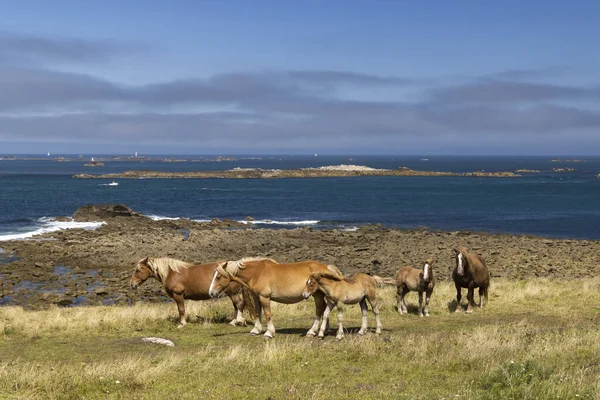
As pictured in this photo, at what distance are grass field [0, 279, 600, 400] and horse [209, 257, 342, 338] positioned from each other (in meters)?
0.59

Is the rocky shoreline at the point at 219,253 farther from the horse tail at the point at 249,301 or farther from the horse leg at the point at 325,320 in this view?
the horse leg at the point at 325,320

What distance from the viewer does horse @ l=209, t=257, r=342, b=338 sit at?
14055 millimetres

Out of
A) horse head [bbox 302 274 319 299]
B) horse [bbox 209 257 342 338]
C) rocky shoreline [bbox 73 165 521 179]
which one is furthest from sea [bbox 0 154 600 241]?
rocky shoreline [bbox 73 165 521 179]

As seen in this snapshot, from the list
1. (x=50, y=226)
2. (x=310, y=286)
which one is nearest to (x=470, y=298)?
(x=310, y=286)

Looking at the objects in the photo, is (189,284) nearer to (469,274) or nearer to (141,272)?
(141,272)

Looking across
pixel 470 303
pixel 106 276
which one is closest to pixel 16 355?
pixel 470 303

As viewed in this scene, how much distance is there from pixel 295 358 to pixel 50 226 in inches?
1850

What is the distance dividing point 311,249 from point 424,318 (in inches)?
885

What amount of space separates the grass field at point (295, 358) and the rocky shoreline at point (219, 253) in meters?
9.64

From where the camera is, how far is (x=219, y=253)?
129 ft

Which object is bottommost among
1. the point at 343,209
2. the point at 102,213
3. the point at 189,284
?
the point at 343,209

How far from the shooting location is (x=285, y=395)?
9211 millimetres

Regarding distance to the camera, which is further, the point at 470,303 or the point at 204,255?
the point at 204,255

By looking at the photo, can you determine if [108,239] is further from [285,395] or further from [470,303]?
[285,395]
